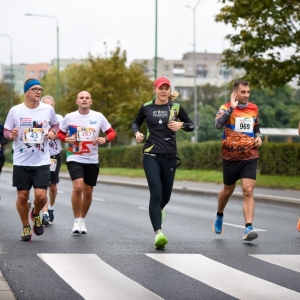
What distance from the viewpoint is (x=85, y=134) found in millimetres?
12477

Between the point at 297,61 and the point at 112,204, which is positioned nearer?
the point at 112,204

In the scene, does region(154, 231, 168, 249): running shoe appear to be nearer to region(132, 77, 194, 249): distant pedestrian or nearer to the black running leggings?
the black running leggings

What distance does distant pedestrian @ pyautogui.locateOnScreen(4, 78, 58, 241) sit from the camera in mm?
11555

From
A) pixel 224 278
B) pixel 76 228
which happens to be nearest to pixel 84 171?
pixel 76 228

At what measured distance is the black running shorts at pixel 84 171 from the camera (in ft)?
40.7

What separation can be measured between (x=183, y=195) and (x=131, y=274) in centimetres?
1681

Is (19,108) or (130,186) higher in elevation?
(19,108)

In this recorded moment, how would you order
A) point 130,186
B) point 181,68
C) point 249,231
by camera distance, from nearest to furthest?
point 249,231
point 130,186
point 181,68

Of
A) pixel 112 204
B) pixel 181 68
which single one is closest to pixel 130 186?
pixel 112 204

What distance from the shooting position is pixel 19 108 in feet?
38.0

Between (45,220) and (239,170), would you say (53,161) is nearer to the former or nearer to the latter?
(45,220)

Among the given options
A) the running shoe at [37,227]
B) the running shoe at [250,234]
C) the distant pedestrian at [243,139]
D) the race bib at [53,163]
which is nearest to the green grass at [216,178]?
the race bib at [53,163]

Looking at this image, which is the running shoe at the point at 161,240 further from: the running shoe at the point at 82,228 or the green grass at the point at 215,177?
the green grass at the point at 215,177

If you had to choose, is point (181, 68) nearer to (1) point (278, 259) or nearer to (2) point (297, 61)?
(2) point (297, 61)
